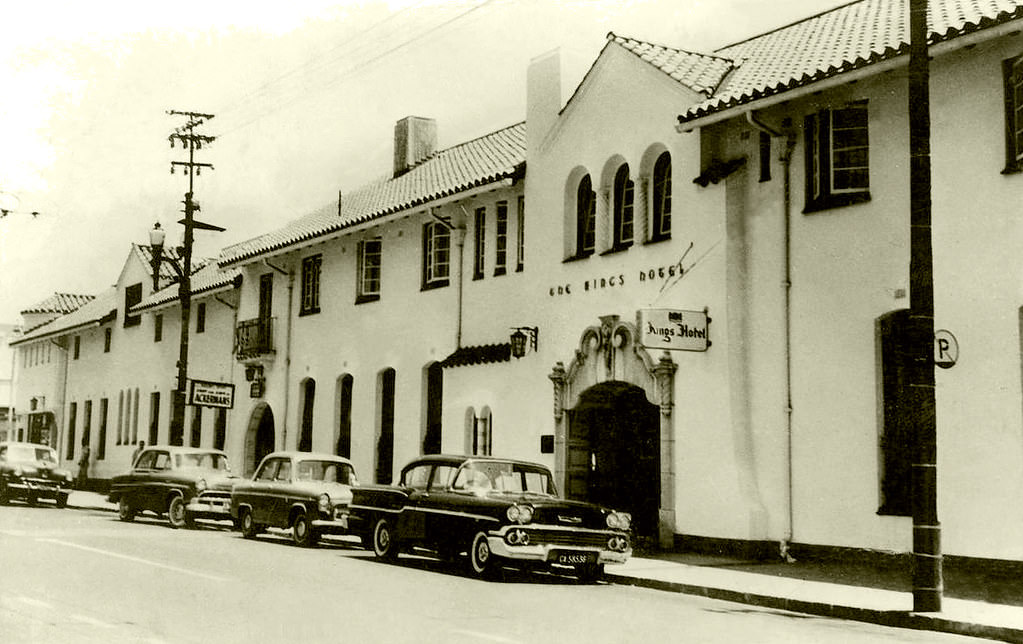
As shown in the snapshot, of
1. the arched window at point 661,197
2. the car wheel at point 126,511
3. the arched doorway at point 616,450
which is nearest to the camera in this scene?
the arched window at point 661,197

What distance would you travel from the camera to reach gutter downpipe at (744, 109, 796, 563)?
17.0m

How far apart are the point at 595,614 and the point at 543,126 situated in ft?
44.8

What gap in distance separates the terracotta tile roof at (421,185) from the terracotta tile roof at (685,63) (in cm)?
363

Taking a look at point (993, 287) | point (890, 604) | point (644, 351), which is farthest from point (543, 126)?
point (890, 604)

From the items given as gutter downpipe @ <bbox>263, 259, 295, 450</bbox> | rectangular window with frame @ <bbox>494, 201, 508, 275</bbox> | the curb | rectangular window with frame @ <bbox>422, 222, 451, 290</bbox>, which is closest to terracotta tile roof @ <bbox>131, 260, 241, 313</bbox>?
gutter downpipe @ <bbox>263, 259, 295, 450</bbox>

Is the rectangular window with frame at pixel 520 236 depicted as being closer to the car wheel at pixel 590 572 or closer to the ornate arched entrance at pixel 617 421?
the ornate arched entrance at pixel 617 421

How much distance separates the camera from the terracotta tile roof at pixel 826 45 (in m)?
14.9

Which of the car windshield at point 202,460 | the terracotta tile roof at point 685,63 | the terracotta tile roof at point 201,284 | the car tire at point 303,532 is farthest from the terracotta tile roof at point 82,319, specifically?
the terracotta tile roof at point 685,63

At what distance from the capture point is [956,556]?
579 inches

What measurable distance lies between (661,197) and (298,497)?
8078mm

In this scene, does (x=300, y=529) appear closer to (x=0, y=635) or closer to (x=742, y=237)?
(x=742, y=237)

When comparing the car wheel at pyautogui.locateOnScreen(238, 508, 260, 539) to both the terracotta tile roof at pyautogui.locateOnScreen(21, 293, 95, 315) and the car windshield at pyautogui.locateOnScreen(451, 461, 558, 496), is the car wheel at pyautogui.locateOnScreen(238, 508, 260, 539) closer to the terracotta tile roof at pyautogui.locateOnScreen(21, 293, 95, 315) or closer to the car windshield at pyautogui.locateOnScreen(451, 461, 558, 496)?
the car windshield at pyautogui.locateOnScreen(451, 461, 558, 496)

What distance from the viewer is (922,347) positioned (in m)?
12.1

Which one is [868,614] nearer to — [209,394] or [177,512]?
[177,512]
